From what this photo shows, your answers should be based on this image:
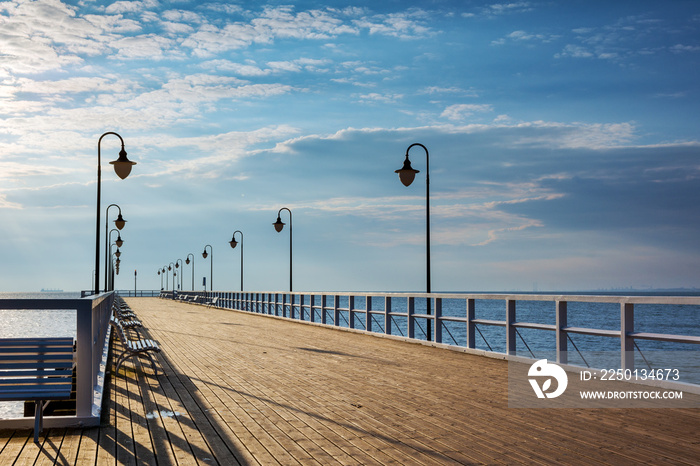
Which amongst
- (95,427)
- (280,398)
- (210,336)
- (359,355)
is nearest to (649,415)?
(280,398)

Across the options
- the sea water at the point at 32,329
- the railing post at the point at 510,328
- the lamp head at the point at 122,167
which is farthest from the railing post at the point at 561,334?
the lamp head at the point at 122,167

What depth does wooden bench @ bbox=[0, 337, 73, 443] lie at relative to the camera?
20.2 feet

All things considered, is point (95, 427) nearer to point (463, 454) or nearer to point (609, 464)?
point (463, 454)

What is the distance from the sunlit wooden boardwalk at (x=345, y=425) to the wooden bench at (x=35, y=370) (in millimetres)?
407

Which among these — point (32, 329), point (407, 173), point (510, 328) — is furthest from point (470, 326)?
point (32, 329)

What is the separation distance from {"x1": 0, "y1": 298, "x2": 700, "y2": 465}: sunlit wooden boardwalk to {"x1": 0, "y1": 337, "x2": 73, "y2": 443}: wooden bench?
407mm

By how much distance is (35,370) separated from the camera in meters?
6.22

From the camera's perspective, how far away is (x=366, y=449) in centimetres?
563

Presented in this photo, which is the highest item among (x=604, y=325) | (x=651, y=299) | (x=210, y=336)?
(x=651, y=299)

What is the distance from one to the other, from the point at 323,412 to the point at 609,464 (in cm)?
312

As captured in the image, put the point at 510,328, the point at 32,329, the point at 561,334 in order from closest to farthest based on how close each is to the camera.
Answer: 1. the point at 561,334
2. the point at 510,328
3. the point at 32,329

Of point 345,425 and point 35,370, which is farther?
point 345,425

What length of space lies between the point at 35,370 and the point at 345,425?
2980 millimetres

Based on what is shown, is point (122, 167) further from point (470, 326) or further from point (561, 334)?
point (561, 334)
